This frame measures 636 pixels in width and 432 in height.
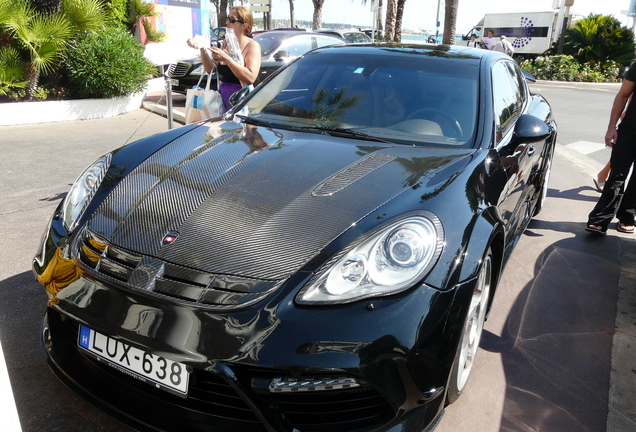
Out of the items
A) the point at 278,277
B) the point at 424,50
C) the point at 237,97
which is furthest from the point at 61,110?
the point at 278,277

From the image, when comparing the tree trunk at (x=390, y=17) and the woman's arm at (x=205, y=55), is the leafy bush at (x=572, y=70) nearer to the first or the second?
the tree trunk at (x=390, y=17)

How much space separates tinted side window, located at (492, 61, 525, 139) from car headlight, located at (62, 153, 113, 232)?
6.71 feet

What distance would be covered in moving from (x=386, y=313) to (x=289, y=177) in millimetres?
881

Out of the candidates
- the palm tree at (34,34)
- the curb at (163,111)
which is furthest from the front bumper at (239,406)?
the palm tree at (34,34)

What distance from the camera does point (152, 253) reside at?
2.08m

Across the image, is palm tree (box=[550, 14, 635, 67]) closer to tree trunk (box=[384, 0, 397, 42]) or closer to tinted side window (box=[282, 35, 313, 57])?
tree trunk (box=[384, 0, 397, 42])

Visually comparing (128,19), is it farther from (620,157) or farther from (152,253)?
(152,253)

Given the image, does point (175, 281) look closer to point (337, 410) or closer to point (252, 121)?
point (337, 410)

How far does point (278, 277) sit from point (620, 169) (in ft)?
13.1

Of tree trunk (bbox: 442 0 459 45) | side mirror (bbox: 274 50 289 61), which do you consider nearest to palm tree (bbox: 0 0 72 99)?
side mirror (bbox: 274 50 289 61)

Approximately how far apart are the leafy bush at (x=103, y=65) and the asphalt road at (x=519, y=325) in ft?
9.91

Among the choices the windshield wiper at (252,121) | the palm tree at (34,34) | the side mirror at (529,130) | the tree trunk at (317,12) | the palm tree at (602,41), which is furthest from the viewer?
the tree trunk at (317,12)

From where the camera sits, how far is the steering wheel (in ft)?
9.76

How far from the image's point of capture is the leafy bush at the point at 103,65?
9109 mm
